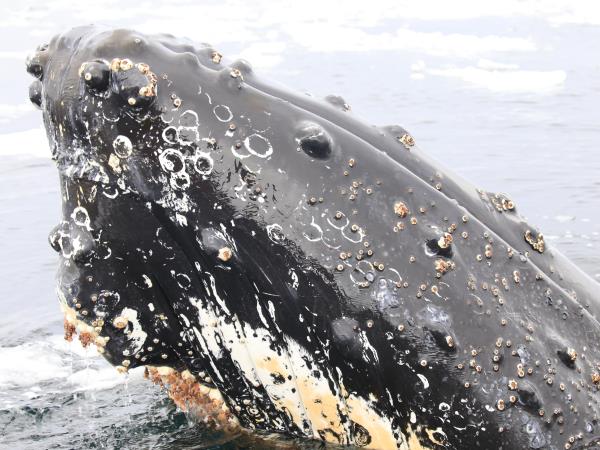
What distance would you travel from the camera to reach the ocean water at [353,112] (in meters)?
6.71

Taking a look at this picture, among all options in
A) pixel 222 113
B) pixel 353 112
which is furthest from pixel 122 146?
pixel 353 112

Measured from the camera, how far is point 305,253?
419 cm

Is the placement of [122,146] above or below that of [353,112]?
above

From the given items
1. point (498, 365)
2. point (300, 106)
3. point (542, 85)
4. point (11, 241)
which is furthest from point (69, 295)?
point (542, 85)

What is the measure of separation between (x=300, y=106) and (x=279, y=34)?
25926 mm

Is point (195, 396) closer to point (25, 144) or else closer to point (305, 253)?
point (305, 253)

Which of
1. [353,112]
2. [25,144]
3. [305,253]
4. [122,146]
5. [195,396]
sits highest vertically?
[122,146]

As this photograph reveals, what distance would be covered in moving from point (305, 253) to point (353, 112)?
3.07 ft

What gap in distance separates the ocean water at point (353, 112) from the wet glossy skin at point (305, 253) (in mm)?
1179

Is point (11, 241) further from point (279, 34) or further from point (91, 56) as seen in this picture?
point (279, 34)

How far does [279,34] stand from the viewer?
2981cm

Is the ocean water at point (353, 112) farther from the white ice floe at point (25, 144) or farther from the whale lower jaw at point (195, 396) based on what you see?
the whale lower jaw at point (195, 396)

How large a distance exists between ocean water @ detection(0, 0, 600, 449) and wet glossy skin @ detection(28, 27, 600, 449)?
118cm

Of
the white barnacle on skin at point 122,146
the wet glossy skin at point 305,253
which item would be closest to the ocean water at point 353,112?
the wet glossy skin at point 305,253
